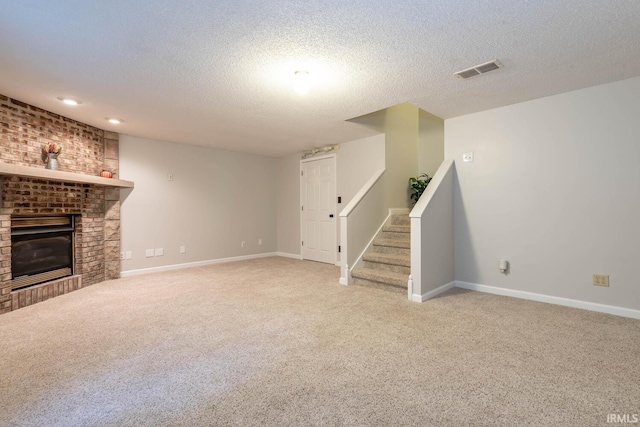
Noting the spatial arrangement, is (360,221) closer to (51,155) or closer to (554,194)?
(554,194)

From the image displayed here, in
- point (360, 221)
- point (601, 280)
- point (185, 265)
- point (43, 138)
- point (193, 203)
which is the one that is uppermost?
point (43, 138)

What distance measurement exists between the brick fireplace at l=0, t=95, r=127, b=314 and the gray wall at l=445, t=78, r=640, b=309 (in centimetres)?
490

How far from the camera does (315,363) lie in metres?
1.98

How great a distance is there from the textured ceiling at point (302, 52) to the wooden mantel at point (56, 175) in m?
0.76

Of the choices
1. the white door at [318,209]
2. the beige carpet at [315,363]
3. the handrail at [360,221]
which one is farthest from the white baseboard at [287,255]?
the beige carpet at [315,363]

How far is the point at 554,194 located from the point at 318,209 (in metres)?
3.64

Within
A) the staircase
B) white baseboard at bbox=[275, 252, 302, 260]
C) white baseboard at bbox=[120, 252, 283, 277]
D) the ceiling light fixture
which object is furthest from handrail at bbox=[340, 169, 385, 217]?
white baseboard at bbox=[120, 252, 283, 277]

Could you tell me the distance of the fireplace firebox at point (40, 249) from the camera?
327 cm

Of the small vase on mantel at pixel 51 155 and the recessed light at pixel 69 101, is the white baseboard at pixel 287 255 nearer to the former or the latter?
the small vase on mantel at pixel 51 155

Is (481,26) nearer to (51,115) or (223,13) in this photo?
(223,13)

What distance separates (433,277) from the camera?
350 centimetres

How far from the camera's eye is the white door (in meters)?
5.54

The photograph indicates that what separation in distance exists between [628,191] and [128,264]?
20.6 feet

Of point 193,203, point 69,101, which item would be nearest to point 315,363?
point 69,101
